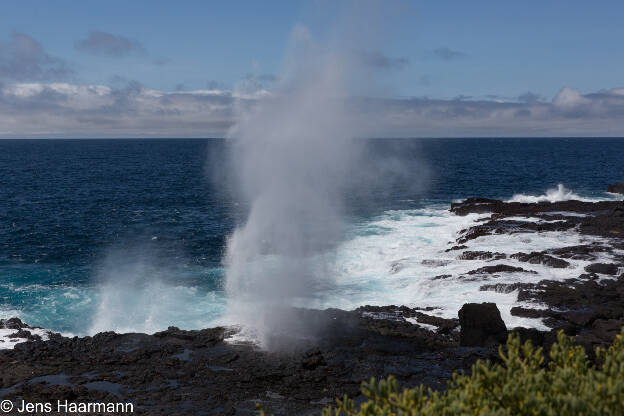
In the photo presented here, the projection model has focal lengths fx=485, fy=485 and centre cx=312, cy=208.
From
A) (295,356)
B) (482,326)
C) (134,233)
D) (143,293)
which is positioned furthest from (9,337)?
(134,233)

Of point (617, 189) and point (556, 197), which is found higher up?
point (617, 189)

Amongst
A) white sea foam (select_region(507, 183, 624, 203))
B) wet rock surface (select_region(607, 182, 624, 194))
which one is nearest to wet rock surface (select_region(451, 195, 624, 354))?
white sea foam (select_region(507, 183, 624, 203))

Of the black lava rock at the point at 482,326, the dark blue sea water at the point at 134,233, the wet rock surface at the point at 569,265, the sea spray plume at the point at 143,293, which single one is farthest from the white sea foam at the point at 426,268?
the sea spray plume at the point at 143,293

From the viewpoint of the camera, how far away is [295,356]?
2242 centimetres

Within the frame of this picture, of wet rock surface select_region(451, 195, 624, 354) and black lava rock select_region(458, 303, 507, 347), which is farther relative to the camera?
wet rock surface select_region(451, 195, 624, 354)

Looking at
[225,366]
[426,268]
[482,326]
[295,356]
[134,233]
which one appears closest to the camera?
[225,366]

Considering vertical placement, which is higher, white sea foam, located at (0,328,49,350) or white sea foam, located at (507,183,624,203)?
white sea foam, located at (507,183,624,203)

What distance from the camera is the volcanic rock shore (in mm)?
19266

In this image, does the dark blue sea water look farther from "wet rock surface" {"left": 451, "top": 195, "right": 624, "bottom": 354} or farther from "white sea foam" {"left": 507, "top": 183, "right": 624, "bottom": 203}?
"wet rock surface" {"left": 451, "top": 195, "right": 624, "bottom": 354}

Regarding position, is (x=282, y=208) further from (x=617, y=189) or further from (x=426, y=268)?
(x=617, y=189)

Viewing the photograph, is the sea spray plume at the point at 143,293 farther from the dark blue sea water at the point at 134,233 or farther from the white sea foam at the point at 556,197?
the white sea foam at the point at 556,197

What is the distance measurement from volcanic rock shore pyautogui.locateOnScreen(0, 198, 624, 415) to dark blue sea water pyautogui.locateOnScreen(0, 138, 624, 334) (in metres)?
5.82

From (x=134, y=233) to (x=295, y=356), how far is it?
3883 cm

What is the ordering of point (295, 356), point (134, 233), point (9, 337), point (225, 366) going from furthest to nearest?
1. point (134, 233)
2. point (9, 337)
3. point (295, 356)
4. point (225, 366)
